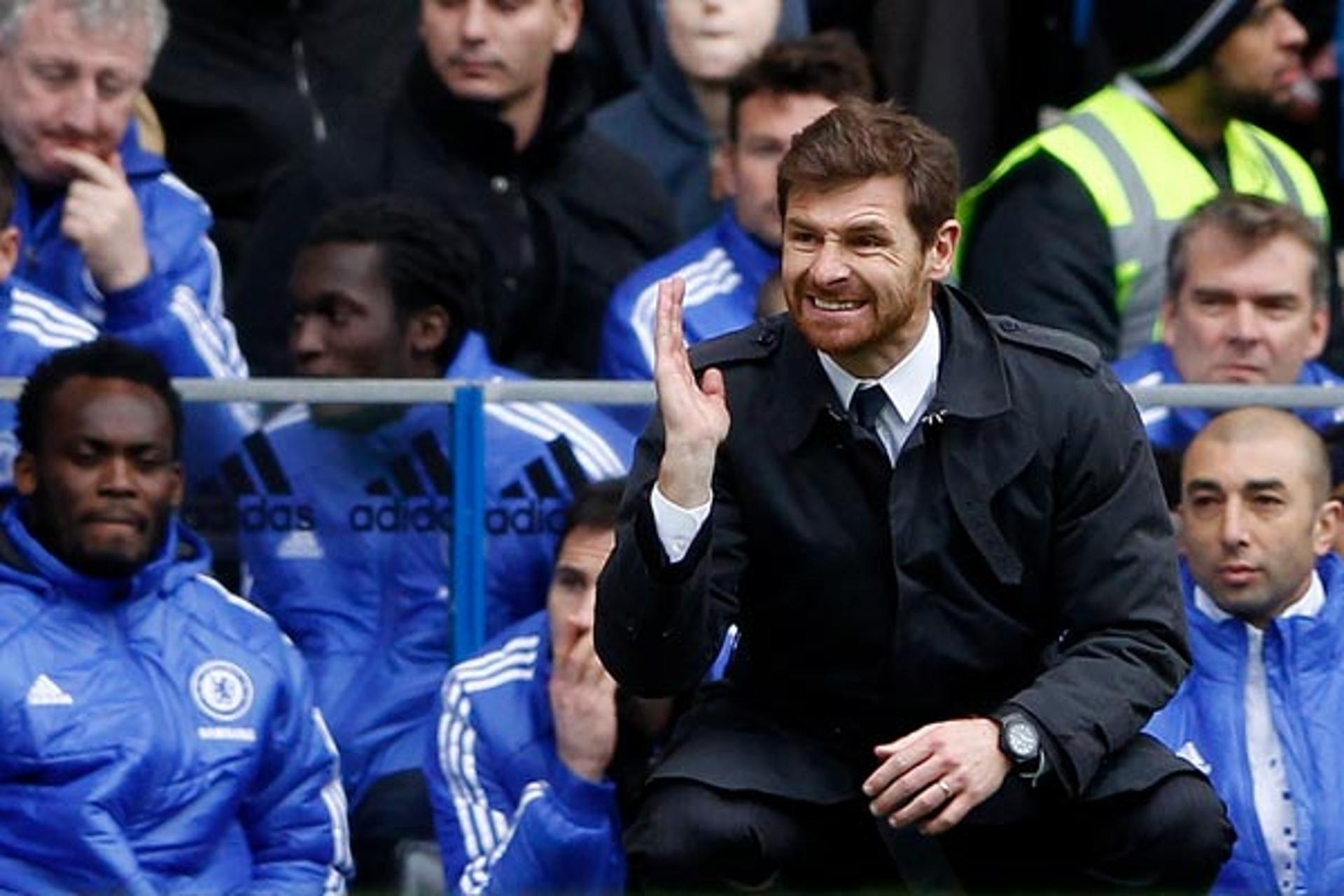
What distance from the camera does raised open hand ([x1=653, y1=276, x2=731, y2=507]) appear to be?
5.34m

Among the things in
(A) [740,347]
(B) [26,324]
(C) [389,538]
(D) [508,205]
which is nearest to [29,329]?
(B) [26,324]

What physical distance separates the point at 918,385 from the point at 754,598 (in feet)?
1.37

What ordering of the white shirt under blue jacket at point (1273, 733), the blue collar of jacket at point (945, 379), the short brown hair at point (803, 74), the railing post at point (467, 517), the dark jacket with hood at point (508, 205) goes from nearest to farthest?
the blue collar of jacket at point (945, 379) → the white shirt under blue jacket at point (1273, 733) → the railing post at point (467, 517) → the dark jacket with hood at point (508, 205) → the short brown hair at point (803, 74)

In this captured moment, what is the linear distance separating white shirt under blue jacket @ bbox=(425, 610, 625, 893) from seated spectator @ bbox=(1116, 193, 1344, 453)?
5.02 ft

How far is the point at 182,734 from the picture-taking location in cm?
658

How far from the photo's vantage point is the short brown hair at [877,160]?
5594mm

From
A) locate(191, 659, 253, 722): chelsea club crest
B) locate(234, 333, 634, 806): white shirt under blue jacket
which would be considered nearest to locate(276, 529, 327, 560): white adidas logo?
locate(234, 333, 634, 806): white shirt under blue jacket

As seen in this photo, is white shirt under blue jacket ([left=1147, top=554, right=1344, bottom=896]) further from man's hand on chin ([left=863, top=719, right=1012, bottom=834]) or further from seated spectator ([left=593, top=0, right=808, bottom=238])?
seated spectator ([left=593, top=0, right=808, bottom=238])

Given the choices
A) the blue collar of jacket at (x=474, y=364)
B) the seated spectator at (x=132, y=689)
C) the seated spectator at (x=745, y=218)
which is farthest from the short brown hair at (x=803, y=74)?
the seated spectator at (x=132, y=689)

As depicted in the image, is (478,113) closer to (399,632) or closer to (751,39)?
(751,39)

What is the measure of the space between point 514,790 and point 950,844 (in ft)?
4.55

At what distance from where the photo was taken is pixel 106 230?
739 cm

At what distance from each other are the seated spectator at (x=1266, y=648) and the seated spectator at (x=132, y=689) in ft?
5.24

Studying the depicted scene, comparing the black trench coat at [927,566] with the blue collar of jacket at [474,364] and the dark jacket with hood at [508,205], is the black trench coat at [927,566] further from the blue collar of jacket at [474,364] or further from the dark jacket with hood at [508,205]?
the dark jacket with hood at [508,205]
